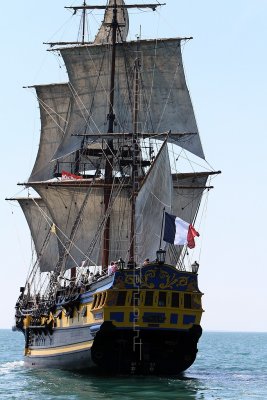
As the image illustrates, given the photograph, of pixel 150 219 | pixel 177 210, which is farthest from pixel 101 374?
pixel 177 210

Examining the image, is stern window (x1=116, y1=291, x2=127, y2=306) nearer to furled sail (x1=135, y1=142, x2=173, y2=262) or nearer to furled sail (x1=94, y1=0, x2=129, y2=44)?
furled sail (x1=135, y1=142, x2=173, y2=262)

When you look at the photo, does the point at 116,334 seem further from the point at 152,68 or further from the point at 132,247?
the point at 152,68

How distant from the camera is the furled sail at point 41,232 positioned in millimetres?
66188

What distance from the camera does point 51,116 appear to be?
225 feet

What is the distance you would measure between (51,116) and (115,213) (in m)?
13.6

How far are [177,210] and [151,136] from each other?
16.1 ft

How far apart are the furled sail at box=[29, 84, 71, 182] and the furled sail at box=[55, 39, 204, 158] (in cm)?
786

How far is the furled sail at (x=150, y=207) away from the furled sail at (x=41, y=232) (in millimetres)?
18679

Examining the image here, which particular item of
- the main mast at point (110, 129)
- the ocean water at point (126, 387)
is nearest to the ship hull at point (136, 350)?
the ocean water at point (126, 387)

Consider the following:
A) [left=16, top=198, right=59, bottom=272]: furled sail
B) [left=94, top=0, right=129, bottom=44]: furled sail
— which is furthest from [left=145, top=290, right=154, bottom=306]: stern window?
[left=94, top=0, right=129, bottom=44]: furled sail

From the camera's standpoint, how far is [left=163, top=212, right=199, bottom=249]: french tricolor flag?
140 feet

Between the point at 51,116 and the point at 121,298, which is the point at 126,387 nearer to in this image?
the point at 121,298

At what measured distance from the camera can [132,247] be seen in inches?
1976

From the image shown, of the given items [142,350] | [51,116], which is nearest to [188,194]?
[51,116]
